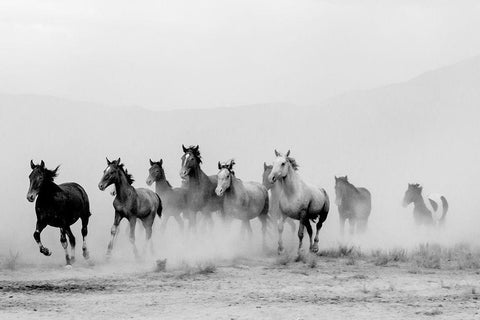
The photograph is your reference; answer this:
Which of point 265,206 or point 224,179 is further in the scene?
point 265,206

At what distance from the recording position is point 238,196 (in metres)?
18.9

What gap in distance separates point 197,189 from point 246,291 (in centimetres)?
726

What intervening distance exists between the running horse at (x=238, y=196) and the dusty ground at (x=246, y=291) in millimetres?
2178

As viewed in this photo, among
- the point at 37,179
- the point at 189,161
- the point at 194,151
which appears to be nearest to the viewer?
the point at 37,179

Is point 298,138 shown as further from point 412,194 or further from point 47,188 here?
point 47,188

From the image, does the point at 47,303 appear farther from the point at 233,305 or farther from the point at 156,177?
the point at 156,177

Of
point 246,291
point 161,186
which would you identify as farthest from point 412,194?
point 246,291

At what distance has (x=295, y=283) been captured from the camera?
13586 mm

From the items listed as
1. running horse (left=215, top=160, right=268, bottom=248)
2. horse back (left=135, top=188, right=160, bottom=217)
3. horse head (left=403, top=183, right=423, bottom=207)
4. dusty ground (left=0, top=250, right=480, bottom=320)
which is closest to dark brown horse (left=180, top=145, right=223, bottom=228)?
running horse (left=215, top=160, right=268, bottom=248)

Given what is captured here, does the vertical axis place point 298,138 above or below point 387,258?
above

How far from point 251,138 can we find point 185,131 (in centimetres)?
1197

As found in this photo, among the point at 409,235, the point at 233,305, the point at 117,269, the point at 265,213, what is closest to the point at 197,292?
the point at 233,305

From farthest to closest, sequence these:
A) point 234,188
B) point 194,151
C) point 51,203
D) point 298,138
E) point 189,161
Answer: point 298,138 < point 194,151 < point 189,161 < point 234,188 < point 51,203

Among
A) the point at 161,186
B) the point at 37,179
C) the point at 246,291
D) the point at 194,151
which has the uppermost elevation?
the point at 194,151
